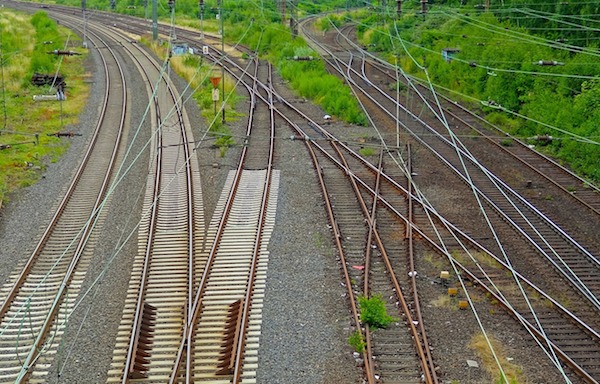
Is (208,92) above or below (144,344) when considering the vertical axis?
above

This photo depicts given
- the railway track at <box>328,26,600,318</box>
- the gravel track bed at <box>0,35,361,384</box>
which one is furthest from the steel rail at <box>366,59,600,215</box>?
the gravel track bed at <box>0,35,361,384</box>

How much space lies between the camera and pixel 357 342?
1188 cm

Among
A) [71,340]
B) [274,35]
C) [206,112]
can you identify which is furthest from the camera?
[274,35]

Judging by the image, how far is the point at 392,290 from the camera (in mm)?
14023

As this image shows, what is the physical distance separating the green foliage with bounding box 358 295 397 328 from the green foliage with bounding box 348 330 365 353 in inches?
18.9

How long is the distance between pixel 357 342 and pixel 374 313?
34.1 inches

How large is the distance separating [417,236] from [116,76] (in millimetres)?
25310

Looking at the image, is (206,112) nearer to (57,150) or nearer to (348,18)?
(57,150)

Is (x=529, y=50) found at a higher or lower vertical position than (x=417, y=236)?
higher

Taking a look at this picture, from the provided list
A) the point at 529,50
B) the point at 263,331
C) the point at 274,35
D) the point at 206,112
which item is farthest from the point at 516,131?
the point at 274,35

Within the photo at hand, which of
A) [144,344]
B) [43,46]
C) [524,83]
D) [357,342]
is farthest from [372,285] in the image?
[43,46]

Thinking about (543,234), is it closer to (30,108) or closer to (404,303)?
(404,303)

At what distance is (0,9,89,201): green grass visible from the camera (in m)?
21.6

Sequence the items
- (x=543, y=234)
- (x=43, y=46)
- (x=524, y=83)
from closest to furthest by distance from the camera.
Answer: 1. (x=543, y=234)
2. (x=524, y=83)
3. (x=43, y=46)
